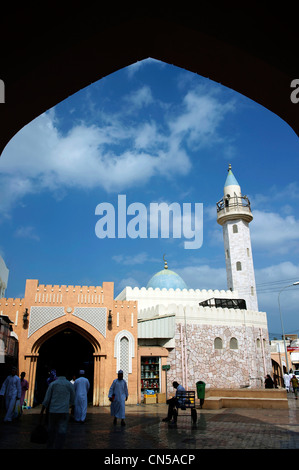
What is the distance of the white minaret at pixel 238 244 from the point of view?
27578 millimetres

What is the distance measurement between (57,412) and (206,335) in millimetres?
16490

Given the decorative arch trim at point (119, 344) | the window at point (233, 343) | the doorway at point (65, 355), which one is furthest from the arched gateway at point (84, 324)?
the window at point (233, 343)

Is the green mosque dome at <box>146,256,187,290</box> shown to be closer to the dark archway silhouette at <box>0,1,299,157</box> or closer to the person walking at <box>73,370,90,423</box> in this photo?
the person walking at <box>73,370,90,423</box>

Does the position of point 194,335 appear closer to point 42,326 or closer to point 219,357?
point 219,357

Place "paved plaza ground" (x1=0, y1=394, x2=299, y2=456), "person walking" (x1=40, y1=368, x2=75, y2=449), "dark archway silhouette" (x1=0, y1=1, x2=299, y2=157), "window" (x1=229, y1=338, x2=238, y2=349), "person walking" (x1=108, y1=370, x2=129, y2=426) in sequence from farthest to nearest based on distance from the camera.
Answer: "window" (x1=229, y1=338, x2=238, y2=349) → "person walking" (x1=108, y1=370, x2=129, y2=426) → "paved plaza ground" (x1=0, y1=394, x2=299, y2=456) → "person walking" (x1=40, y1=368, x2=75, y2=449) → "dark archway silhouette" (x1=0, y1=1, x2=299, y2=157)

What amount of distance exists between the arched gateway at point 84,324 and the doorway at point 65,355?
234 cm

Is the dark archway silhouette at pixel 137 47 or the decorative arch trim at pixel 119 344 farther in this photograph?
the decorative arch trim at pixel 119 344

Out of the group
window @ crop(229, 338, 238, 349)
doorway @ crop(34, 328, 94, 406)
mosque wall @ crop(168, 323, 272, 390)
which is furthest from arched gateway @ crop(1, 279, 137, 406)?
window @ crop(229, 338, 238, 349)

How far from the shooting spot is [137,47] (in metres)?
3.19

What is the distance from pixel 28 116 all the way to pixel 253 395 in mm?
13953

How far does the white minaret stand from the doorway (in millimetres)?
12380

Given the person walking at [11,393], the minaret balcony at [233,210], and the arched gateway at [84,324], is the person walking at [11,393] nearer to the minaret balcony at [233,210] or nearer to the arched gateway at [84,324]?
the arched gateway at [84,324]

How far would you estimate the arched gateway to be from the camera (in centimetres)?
1551

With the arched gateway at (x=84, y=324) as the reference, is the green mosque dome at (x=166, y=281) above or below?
above
